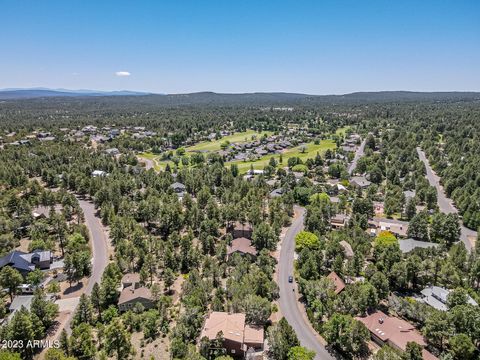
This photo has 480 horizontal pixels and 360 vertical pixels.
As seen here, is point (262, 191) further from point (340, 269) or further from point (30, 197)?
point (30, 197)

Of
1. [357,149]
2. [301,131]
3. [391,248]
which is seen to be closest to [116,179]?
[391,248]

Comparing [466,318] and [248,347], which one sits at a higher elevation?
[466,318]

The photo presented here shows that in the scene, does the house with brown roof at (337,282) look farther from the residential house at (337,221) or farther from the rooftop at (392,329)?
the residential house at (337,221)

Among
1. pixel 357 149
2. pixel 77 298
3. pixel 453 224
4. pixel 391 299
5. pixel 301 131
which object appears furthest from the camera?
pixel 301 131

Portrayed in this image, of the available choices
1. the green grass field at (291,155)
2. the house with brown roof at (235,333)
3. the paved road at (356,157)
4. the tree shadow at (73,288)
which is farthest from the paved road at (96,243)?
the paved road at (356,157)

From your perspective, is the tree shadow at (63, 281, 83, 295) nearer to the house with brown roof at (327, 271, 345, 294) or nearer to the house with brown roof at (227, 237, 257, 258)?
the house with brown roof at (227, 237, 257, 258)

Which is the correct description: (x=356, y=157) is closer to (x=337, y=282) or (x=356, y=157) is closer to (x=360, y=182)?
(x=360, y=182)

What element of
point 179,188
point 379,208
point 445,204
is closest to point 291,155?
point 379,208

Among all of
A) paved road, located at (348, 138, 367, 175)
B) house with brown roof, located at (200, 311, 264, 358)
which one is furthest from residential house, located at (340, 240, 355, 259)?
paved road, located at (348, 138, 367, 175)
